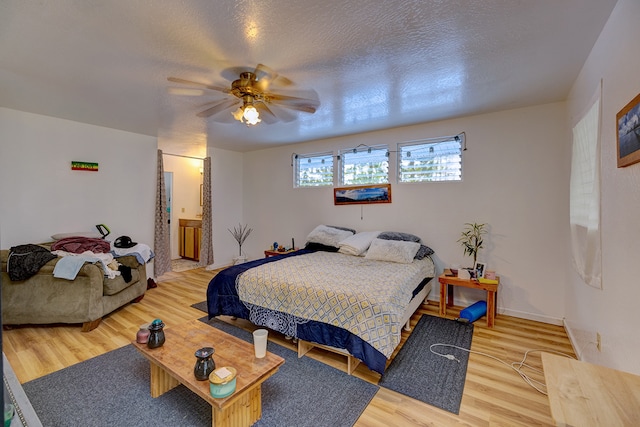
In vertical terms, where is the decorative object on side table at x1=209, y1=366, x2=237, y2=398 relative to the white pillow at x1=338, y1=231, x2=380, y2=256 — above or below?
below

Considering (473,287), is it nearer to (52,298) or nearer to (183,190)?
(52,298)

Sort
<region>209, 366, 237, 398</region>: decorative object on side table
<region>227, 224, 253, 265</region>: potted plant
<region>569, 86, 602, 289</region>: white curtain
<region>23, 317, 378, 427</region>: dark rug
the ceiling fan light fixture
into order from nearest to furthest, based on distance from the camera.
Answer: <region>209, 366, 237, 398</region>: decorative object on side table, <region>23, 317, 378, 427</region>: dark rug, <region>569, 86, 602, 289</region>: white curtain, the ceiling fan light fixture, <region>227, 224, 253, 265</region>: potted plant

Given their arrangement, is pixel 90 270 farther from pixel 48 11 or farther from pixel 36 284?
pixel 48 11

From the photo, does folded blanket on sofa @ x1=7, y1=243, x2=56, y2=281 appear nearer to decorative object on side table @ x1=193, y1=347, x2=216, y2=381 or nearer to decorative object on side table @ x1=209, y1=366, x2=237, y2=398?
decorative object on side table @ x1=193, y1=347, x2=216, y2=381

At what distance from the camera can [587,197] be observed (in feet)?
7.11

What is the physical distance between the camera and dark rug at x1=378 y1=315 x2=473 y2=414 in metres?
2.03

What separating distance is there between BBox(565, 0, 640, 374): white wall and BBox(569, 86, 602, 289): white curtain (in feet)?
0.28

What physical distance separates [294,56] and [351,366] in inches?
93.9

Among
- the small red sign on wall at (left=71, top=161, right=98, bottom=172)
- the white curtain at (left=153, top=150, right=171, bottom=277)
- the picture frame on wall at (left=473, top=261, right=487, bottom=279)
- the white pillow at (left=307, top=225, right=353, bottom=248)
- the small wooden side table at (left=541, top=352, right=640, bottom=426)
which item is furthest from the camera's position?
the white curtain at (left=153, top=150, right=171, bottom=277)

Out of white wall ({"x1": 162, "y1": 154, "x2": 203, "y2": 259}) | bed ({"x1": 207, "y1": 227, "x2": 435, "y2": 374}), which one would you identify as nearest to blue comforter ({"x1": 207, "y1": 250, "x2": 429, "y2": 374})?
bed ({"x1": 207, "y1": 227, "x2": 435, "y2": 374})

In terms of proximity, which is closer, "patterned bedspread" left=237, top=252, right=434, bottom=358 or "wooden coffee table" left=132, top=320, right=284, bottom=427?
"wooden coffee table" left=132, top=320, right=284, bottom=427

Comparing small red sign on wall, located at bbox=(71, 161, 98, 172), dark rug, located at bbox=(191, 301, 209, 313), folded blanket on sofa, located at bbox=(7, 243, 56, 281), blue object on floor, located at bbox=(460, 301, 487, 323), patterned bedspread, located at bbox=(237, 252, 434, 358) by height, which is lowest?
dark rug, located at bbox=(191, 301, 209, 313)

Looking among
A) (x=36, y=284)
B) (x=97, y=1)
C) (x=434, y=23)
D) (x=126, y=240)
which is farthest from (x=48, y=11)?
Answer: (x=126, y=240)

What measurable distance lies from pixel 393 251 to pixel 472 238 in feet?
3.32
